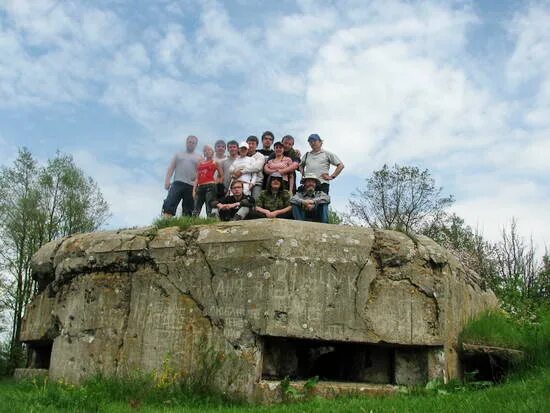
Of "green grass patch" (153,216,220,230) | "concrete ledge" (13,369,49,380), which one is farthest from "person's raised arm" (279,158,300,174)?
"concrete ledge" (13,369,49,380)

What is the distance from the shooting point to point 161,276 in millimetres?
6352

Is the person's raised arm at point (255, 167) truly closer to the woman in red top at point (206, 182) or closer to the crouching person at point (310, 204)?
the woman in red top at point (206, 182)

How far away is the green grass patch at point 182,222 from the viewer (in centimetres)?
661

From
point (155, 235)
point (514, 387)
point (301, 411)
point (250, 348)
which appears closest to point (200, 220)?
point (155, 235)

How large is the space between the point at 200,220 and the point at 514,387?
3.53 m

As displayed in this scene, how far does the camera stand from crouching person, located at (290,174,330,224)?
273 inches

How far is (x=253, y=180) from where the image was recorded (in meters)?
7.94

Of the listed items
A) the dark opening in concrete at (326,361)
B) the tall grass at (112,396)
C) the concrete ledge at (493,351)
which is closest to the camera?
the tall grass at (112,396)

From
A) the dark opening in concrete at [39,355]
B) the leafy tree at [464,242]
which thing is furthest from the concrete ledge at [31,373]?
the leafy tree at [464,242]

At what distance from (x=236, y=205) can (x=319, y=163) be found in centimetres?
→ 124

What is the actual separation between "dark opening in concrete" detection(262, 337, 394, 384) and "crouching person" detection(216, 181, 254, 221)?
169cm

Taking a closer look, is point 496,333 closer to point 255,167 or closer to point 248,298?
point 248,298

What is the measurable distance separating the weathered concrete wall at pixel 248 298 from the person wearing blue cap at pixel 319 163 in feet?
4.86

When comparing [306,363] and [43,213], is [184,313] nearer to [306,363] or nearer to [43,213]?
[306,363]
